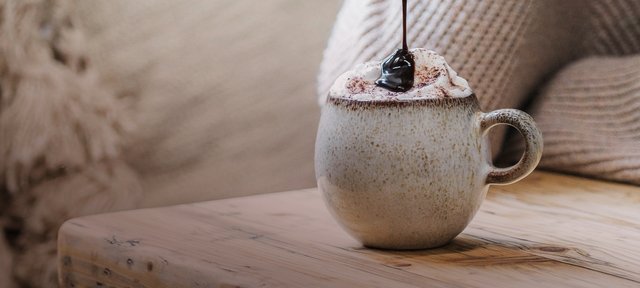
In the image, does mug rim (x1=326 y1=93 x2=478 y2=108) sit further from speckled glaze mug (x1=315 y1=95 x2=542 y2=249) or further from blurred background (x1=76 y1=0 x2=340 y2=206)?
blurred background (x1=76 y1=0 x2=340 y2=206)

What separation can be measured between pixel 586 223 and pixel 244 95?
1.89 ft

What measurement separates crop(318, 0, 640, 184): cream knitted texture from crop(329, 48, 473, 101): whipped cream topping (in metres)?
0.38

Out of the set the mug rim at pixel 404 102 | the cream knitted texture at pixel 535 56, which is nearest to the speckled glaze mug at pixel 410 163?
the mug rim at pixel 404 102

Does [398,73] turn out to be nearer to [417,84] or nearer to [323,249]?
[417,84]

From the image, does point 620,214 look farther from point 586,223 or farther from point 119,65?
point 119,65

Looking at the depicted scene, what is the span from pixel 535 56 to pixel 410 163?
0.58 metres

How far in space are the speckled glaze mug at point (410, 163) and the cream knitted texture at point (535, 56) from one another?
15.9 inches

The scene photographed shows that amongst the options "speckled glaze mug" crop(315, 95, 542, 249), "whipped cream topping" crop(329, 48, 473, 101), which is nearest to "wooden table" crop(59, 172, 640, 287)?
"speckled glaze mug" crop(315, 95, 542, 249)

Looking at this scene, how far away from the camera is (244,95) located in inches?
49.9

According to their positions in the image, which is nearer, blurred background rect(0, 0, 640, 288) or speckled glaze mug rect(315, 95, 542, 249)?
speckled glaze mug rect(315, 95, 542, 249)

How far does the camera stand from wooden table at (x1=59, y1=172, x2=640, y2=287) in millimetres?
672

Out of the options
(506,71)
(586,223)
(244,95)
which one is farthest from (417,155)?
(244,95)

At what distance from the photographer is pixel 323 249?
2.52 ft

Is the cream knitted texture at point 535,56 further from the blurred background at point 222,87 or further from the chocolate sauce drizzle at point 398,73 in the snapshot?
the chocolate sauce drizzle at point 398,73
